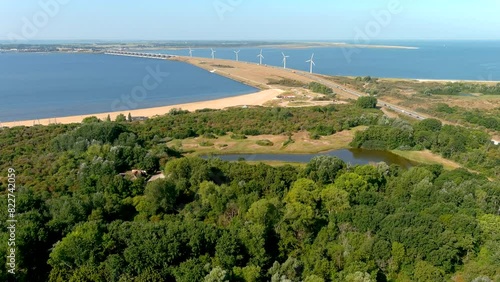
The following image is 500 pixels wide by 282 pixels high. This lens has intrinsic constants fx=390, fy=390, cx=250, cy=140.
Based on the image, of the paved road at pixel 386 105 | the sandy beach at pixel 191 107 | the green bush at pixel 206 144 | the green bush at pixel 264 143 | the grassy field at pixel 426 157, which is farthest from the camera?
the paved road at pixel 386 105

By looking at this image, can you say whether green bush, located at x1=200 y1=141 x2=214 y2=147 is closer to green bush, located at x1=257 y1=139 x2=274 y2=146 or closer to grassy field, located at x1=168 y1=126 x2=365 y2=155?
grassy field, located at x1=168 y1=126 x2=365 y2=155

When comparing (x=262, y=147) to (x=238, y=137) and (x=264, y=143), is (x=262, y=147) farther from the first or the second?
(x=238, y=137)

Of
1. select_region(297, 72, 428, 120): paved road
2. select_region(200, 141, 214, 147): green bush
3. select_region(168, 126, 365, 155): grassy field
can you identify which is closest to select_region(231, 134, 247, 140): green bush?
select_region(168, 126, 365, 155): grassy field

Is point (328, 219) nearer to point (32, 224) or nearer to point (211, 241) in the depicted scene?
point (211, 241)

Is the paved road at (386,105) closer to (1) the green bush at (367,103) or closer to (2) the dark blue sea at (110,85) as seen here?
(1) the green bush at (367,103)

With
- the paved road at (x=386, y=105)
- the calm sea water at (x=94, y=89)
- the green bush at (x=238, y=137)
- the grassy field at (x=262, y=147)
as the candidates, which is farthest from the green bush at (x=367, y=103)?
the calm sea water at (x=94, y=89)

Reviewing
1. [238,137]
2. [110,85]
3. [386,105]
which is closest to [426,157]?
[238,137]
